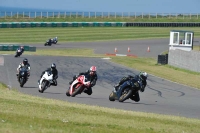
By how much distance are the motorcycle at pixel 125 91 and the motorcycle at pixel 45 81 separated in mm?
3926

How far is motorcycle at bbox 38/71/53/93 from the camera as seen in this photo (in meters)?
25.7

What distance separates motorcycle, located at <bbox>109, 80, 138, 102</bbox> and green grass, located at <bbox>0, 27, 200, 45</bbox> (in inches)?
1683

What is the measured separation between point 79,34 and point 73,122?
6309cm

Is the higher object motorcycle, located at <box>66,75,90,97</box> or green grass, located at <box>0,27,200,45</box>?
motorcycle, located at <box>66,75,90,97</box>

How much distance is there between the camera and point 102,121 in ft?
44.1

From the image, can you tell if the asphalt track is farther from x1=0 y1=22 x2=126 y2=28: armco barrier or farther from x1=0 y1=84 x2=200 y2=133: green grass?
x1=0 y1=22 x2=126 y2=28: armco barrier

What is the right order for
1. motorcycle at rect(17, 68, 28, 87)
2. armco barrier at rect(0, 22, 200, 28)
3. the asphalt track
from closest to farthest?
1. the asphalt track
2. motorcycle at rect(17, 68, 28, 87)
3. armco barrier at rect(0, 22, 200, 28)

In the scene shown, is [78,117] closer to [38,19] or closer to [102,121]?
[102,121]

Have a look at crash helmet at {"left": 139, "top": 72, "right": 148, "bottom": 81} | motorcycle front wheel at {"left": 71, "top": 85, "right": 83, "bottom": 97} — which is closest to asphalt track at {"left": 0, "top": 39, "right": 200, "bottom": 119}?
motorcycle front wheel at {"left": 71, "top": 85, "right": 83, "bottom": 97}

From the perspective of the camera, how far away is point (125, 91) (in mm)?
22688

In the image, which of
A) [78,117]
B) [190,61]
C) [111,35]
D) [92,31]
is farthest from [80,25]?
[78,117]

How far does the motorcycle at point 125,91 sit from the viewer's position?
73.3 ft

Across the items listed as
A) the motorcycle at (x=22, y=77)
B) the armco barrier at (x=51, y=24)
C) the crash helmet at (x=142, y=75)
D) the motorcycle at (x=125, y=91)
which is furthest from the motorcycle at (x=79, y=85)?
the armco barrier at (x=51, y=24)

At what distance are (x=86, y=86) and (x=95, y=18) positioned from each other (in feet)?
251
